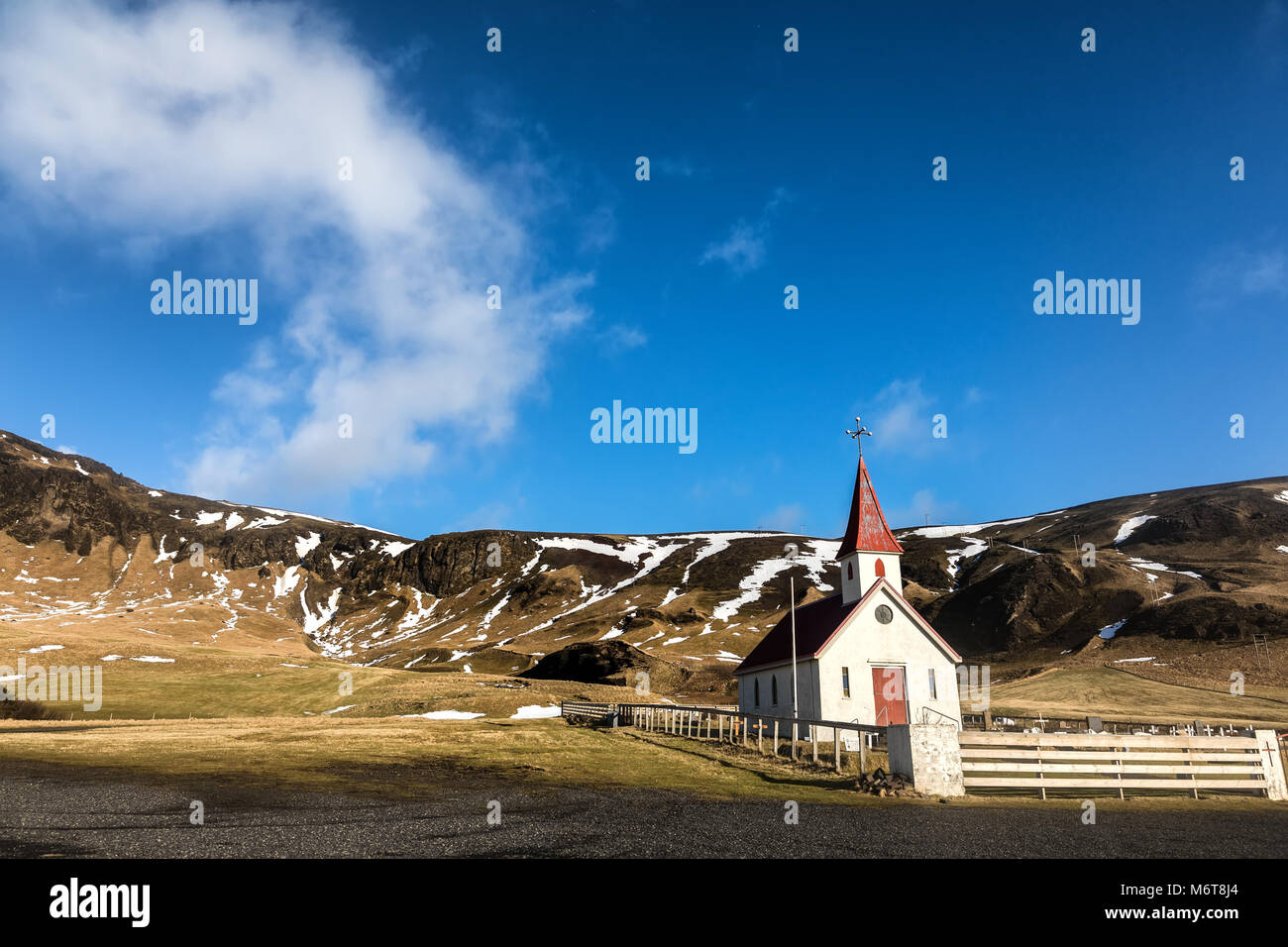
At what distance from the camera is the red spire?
157 feet

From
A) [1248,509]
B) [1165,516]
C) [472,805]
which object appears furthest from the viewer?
[1165,516]

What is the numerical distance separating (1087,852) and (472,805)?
499 inches

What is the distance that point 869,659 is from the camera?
43.1 meters

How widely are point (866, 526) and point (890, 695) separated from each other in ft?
34.7

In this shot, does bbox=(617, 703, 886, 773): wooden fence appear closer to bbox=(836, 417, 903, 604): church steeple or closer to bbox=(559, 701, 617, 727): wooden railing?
bbox=(559, 701, 617, 727): wooden railing

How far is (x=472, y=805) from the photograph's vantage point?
59.4 feet

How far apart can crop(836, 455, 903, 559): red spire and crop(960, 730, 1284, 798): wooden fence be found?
24555 mm

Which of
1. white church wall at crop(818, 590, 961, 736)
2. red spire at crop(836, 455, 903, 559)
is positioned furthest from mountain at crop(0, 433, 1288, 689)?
white church wall at crop(818, 590, 961, 736)
